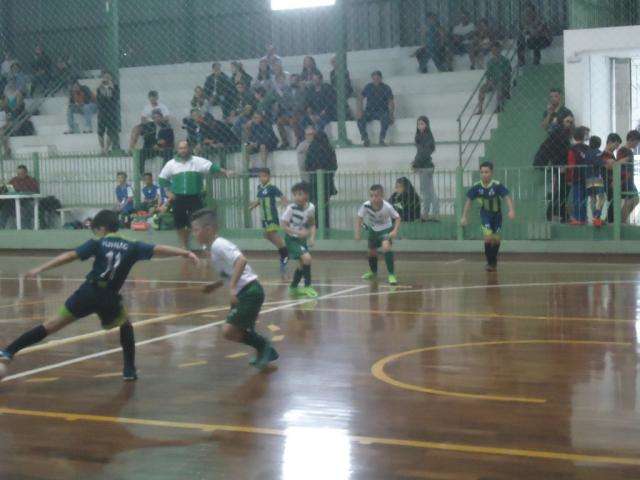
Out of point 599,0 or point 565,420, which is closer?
point 565,420

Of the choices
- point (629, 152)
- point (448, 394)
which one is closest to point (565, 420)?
point (448, 394)

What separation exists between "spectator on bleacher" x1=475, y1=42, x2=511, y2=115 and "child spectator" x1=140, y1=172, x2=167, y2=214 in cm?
718

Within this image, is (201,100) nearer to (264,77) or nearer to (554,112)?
(264,77)

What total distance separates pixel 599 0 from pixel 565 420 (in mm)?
17732

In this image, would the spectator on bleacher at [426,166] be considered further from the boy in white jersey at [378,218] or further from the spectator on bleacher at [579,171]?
the boy in white jersey at [378,218]

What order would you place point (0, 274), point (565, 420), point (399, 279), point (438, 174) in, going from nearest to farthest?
point (565, 420)
point (399, 279)
point (0, 274)
point (438, 174)

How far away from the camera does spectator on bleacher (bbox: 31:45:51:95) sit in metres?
31.6

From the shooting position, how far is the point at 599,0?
77.2ft

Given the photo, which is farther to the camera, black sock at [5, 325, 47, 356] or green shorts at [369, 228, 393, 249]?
green shorts at [369, 228, 393, 249]

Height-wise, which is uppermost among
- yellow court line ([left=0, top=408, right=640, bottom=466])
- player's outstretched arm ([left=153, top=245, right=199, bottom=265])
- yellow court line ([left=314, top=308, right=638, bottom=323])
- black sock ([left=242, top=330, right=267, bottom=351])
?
player's outstretched arm ([left=153, top=245, right=199, bottom=265])

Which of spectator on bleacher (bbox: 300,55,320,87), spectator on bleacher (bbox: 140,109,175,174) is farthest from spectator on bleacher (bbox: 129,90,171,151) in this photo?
spectator on bleacher (bbox: 300,55,320,87)

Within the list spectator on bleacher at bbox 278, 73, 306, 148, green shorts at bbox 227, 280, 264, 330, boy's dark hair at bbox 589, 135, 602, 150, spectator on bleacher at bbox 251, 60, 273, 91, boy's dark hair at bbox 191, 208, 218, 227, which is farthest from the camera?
spectator on bleacher at bbox 251, 60, 273, 91

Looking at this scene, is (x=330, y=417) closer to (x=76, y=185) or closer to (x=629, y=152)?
(x=629, y=152)

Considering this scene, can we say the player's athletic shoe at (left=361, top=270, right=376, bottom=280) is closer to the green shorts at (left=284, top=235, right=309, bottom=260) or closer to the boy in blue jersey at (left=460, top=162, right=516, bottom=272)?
the green shorts at (left=284, top=235, right=309, bottom=260)
